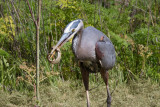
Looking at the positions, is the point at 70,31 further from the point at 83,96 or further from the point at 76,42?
the point at 83,96

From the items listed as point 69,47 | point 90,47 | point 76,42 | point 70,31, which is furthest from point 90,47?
point 69,47

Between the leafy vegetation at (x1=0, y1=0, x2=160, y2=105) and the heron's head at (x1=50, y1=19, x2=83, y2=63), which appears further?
the leafy vegetation at (x1=0, y1=0, x2=160, y2=105)

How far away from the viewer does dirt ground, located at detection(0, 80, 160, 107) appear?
3.23 metres

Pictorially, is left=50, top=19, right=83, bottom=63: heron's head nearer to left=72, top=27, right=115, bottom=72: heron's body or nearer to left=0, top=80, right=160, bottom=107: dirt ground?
left=72, top=27, right=115, bottom=72: heron's body

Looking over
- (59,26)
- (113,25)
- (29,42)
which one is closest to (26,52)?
(29,42)

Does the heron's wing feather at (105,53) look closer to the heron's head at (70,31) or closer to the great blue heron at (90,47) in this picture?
the great blue heron at (90,47)

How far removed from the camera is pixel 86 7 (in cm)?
358

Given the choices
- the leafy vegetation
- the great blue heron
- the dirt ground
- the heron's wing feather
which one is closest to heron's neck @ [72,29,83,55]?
the great blue heron

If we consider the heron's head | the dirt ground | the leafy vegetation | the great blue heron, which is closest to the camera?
the heron's head

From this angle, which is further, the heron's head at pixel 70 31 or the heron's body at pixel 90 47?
the heron's body at pixel 90 47

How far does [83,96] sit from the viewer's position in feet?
11.8

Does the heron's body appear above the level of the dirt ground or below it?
above

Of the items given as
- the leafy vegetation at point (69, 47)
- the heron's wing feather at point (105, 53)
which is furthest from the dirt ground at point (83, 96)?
the heron's wing feather at point (105, 53)

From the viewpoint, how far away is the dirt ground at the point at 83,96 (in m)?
3.23
